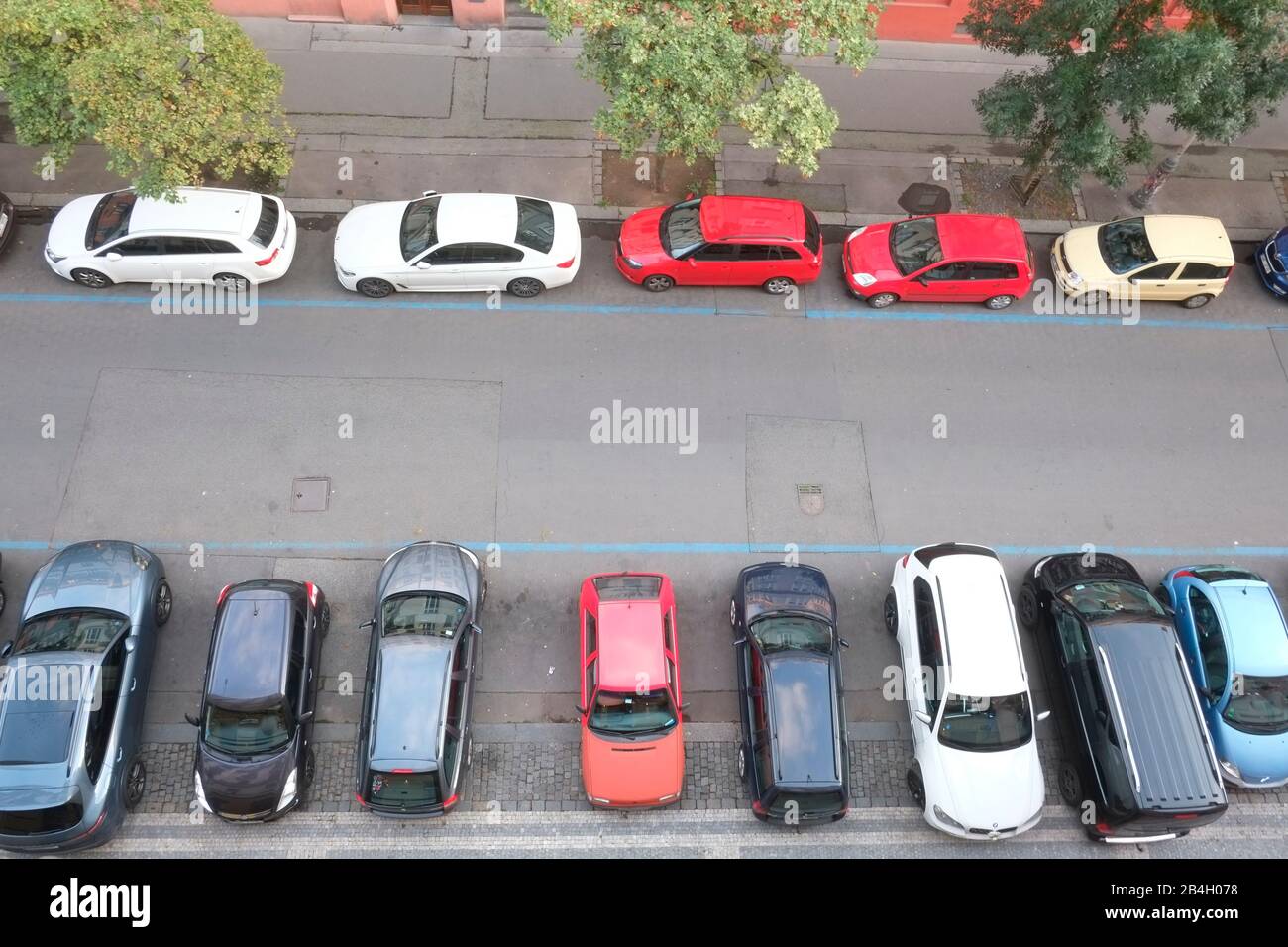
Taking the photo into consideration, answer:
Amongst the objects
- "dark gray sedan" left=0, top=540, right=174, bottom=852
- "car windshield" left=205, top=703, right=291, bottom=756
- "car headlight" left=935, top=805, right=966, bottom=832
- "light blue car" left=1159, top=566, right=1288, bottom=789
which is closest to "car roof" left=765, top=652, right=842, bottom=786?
"car headlight" left=935, top=805, right=966, bottom=832

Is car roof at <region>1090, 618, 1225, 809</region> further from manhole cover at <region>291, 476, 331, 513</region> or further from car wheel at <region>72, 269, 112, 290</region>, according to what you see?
car wheel at <region>72, 269, 112, 290</region>

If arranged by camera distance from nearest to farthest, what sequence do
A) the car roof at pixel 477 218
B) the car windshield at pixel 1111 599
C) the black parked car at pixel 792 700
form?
the black parked car at pixel 792 700 → the car windshield at pixel 1111 599 → the car roof at pixel 477 218

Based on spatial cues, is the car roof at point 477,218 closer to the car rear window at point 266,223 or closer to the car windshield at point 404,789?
the car rear window at point 266,223

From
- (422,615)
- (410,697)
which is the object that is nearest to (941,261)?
(422,615)

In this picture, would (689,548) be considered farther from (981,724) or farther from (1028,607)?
→ (1028,607)

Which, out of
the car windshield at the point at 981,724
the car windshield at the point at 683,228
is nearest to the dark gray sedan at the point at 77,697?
the car windshield at the point at 683,228
